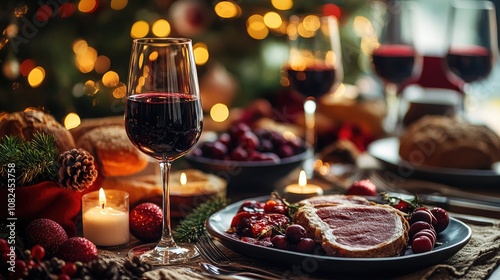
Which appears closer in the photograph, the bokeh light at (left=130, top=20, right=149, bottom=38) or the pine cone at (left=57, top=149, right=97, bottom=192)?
the pine cone at (left=57, top=149, right=97, bottom=192)

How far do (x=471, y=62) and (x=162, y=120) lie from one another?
119 cm

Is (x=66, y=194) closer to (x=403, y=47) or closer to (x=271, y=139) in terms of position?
(x=271, y=139)

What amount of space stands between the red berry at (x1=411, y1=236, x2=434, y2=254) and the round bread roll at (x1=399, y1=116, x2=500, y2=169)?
72 cm

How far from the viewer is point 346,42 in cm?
366

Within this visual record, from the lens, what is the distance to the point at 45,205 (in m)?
1.31

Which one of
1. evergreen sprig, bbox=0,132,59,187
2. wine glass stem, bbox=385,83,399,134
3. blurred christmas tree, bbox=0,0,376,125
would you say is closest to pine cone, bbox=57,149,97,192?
evergreen sprig, bbox=0,132,59,187

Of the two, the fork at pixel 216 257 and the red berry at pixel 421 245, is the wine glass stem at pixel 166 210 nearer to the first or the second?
the fork at pixel 216 257

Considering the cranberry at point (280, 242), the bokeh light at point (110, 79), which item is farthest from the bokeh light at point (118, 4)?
the cranberry at point (280, 242)

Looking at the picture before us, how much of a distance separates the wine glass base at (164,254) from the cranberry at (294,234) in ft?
0.62

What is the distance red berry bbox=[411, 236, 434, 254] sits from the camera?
1159mm

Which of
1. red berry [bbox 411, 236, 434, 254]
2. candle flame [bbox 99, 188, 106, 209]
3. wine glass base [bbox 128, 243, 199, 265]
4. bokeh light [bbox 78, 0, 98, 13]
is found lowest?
wine glass base [bbox 128, 243, 199, 265]

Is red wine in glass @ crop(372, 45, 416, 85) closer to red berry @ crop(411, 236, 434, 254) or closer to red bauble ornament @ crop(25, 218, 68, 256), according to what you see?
red berry @ crop(411, 236, 434, 254)

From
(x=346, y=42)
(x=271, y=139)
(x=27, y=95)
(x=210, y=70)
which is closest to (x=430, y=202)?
(x=271, y=139)

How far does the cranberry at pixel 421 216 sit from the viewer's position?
1255mm
